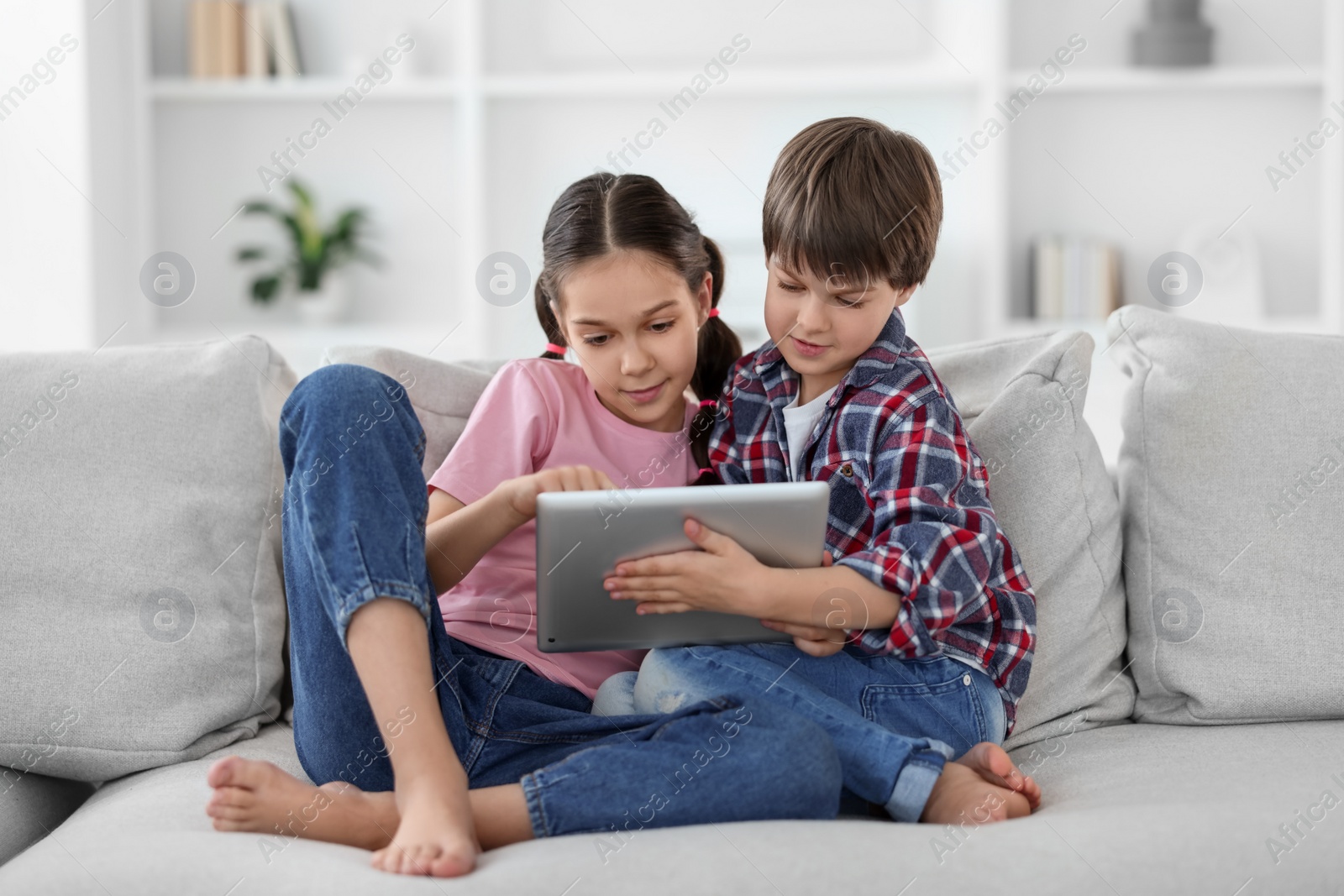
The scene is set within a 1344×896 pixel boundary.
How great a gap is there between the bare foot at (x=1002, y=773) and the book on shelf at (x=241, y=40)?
10.7 ft

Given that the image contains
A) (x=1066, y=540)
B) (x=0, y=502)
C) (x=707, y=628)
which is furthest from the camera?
(x=1066, y=540)

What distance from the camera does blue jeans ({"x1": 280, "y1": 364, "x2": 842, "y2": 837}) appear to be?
3.57ft

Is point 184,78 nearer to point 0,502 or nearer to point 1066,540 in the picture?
point 0,502

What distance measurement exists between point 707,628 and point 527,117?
2.79m

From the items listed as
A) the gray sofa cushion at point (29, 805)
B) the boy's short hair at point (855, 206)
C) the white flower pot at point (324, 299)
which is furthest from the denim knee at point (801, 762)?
the white flower pot at point (324, 299)

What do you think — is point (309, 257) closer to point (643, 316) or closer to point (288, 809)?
point (643, 316)

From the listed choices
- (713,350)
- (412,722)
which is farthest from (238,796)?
(713,350)

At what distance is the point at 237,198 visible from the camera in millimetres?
3766

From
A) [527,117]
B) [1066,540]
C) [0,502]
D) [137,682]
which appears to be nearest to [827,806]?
[1066,540]

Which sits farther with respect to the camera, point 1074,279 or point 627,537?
point 1074,279

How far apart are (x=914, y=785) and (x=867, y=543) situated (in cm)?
29

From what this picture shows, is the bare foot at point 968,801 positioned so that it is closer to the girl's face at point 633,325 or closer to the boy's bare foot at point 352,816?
the boy's bare foot at point 352,816

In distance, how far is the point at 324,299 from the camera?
146 inches

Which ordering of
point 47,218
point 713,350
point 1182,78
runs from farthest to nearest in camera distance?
point 1182,78
point 47,218
point 713,350
